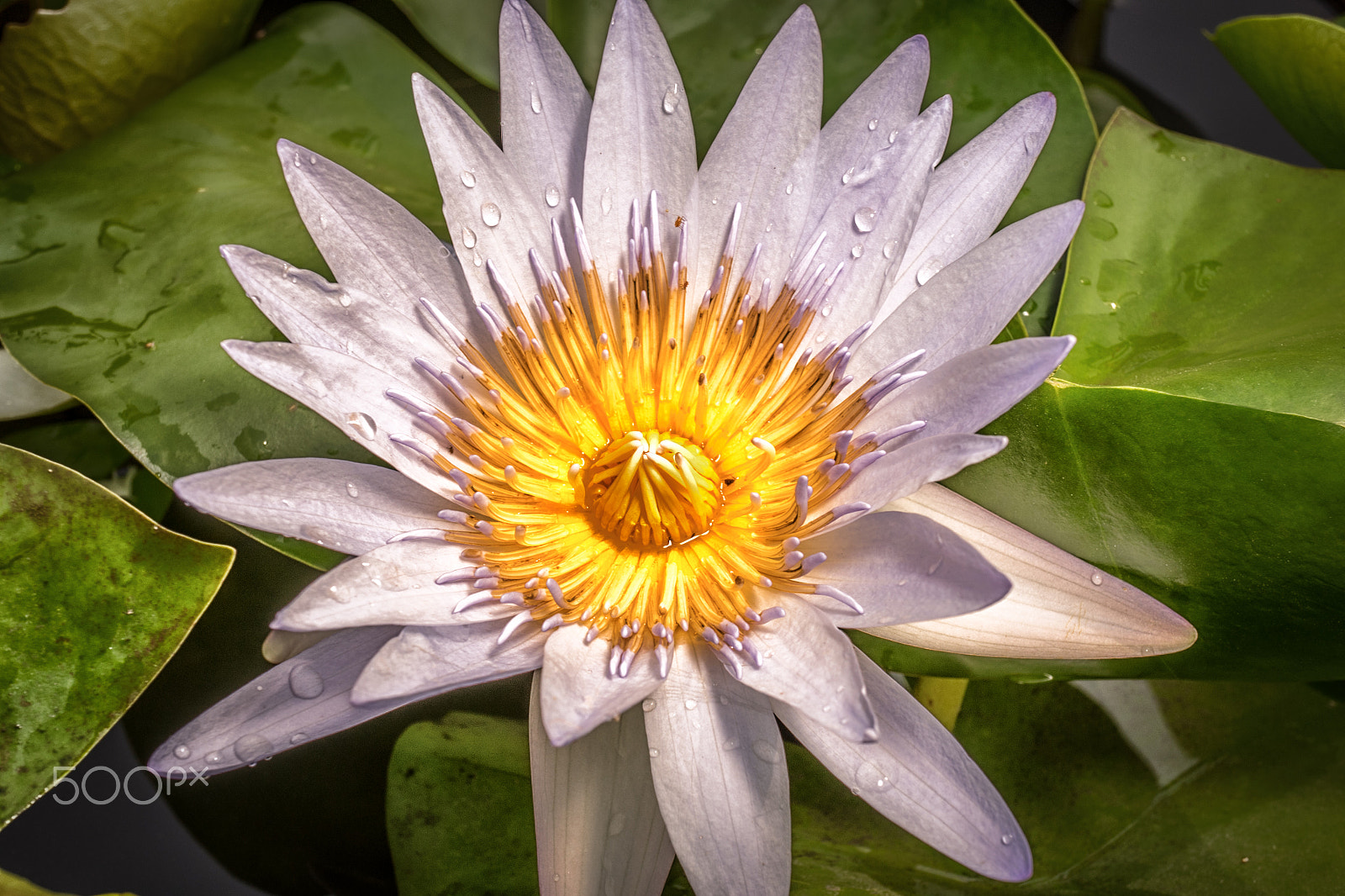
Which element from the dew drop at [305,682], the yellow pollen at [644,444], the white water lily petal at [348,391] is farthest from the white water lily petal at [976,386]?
the dew drop at [305,682]

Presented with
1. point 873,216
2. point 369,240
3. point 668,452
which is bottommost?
point 668,452

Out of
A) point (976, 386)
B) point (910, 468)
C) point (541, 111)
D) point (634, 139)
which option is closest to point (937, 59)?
point (634, 139)

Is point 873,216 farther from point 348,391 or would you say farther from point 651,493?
point 348,391

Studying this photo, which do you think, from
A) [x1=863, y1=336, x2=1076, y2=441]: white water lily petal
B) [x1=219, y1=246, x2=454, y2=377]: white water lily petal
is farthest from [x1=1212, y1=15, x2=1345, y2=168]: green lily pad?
[x1=219, y1=246, x2=454, y2=377]: white water lily petal

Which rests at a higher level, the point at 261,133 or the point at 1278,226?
the point at 1278,226

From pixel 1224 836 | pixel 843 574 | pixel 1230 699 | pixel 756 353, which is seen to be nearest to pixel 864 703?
pixel 843 574

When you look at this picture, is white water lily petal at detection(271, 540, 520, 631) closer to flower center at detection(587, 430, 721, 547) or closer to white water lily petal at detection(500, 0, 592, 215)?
flower center at detection(587, 430, 721, 547)

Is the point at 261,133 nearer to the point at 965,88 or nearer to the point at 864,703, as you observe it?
the point at 965,88
